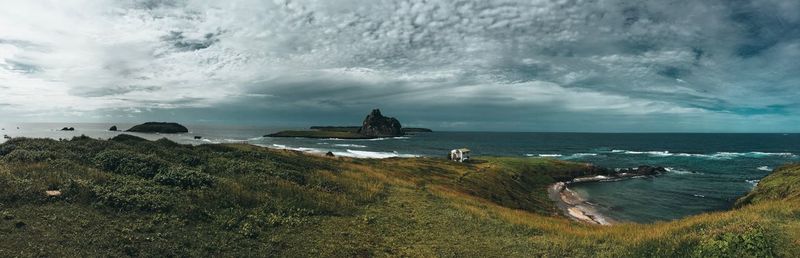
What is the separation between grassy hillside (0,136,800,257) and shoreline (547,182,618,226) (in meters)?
30.4

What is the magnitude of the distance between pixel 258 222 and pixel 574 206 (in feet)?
178

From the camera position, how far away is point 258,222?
21.3m

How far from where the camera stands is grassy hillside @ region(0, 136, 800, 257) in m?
17.0

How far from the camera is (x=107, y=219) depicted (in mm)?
18672

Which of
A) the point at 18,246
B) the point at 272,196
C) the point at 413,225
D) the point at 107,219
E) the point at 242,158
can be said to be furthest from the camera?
the point at 242,158

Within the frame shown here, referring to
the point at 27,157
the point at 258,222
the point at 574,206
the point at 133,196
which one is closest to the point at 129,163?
the point at 27,157

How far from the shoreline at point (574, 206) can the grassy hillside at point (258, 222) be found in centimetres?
3044

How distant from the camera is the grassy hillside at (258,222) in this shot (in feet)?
55.7

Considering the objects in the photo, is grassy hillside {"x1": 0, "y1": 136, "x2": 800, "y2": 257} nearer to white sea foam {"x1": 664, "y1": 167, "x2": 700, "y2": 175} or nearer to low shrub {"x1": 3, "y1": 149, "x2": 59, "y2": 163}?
low shrub {"x1": 3, "y1": 149, "x2": 59, "y2": 163}

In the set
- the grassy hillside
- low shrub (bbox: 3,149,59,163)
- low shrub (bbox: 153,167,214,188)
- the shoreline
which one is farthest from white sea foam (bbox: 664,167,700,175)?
low shrub (bbox: 3,149,59,163)

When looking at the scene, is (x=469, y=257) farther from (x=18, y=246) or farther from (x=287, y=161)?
(x=287, y=161)

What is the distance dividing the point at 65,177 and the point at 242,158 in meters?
16.6

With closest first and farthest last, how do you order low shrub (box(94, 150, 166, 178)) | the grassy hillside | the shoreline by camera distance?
the grassy hillside < low shrub (box(94, 150, 166, 178)) < the shoreline

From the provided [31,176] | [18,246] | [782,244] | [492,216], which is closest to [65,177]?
[31,176]
